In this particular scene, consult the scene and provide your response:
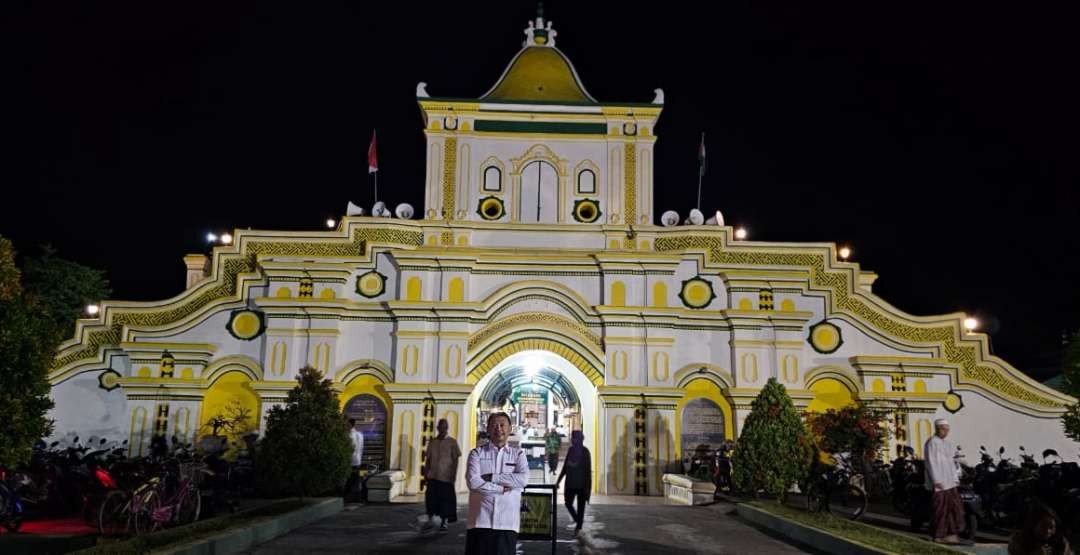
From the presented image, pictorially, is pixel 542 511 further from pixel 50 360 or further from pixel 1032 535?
pixel 50 360

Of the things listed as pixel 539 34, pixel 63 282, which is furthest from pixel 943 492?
pixel 63 282

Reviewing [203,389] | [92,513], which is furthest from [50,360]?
[203,389]

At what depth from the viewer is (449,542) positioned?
38.7ft

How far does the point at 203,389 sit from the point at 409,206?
22.9 ft

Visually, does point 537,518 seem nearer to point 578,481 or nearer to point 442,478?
point 578,481

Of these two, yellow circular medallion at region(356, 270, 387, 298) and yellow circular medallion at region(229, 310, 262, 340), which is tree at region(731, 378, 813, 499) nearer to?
yellow circular medallion at region(356, 270, 387, 298)

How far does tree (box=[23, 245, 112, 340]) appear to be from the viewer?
3141 cm

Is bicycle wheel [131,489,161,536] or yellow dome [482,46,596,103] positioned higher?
yellow dome [482,46,596,103]

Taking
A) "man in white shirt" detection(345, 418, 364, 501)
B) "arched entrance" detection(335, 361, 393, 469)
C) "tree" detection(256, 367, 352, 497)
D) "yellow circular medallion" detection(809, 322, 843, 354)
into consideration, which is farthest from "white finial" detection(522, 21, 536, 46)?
"tree" detection(256, 367, 352, 497)

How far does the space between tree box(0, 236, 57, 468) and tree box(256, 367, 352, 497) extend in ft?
13.7

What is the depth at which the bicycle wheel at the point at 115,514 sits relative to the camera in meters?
11.3

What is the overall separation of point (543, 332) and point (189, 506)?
10.6 meters

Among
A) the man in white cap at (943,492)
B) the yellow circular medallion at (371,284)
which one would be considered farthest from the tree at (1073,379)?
the yellow circular medallion at (371,284)

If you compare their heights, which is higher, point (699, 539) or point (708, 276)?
point (708, 276)
